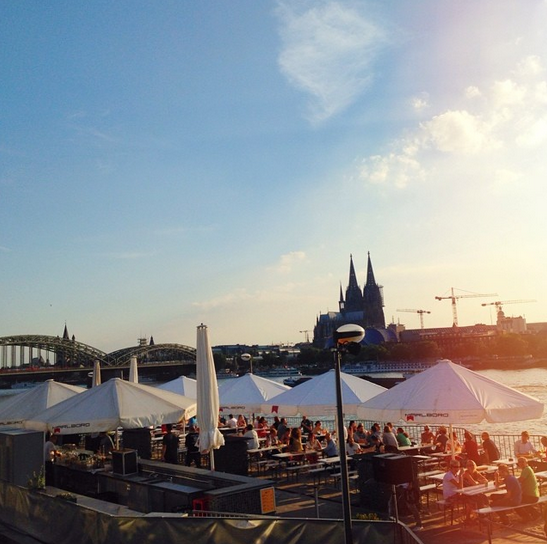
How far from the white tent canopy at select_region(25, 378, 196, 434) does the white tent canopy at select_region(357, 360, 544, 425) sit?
12.5ft

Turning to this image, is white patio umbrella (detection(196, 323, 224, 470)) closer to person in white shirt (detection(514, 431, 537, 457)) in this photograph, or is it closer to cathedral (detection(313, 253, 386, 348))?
person in white shirt (detection(514, 431, 537, 457))

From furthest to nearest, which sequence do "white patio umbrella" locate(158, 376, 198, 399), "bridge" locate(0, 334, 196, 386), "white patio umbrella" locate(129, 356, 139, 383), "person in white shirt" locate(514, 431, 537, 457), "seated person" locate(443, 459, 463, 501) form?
"bridge" locate(0, 334, 196, 386) → "white patio umbrella" locate(129, 356, 139, 383) → "white patio umbrella" locate(158, 376, 198, 399) → "person in white shirt" locate(514, 431, 537, 457) → "seated person" locate(443, 459, 463, 501)

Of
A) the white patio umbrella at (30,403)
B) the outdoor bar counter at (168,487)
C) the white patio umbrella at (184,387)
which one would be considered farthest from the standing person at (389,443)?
the white patio umbrella at (184,387)

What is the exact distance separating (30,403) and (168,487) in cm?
719

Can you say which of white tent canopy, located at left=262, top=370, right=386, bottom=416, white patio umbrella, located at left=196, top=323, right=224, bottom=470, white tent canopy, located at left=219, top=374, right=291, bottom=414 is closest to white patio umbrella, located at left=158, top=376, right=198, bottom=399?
white tent canopy, located at left=219, top=374, right=291, bottom=414

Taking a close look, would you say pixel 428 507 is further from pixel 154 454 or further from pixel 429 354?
pixel 429 354

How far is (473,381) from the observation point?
34.0ft

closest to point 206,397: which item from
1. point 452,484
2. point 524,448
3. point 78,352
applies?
point 452,484

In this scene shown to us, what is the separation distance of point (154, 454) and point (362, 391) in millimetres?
7042

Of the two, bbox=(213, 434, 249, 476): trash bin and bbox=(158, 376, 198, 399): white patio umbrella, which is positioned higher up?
bbox=(158, 376, 198, 399): white patio umbrella

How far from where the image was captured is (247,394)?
56.2 ft

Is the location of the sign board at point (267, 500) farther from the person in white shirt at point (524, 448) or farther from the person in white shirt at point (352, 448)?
the person in white shirt at point (524, 448)

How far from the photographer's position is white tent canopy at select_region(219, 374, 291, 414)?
16641 mm

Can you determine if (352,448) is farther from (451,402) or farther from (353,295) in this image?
(353,295)
